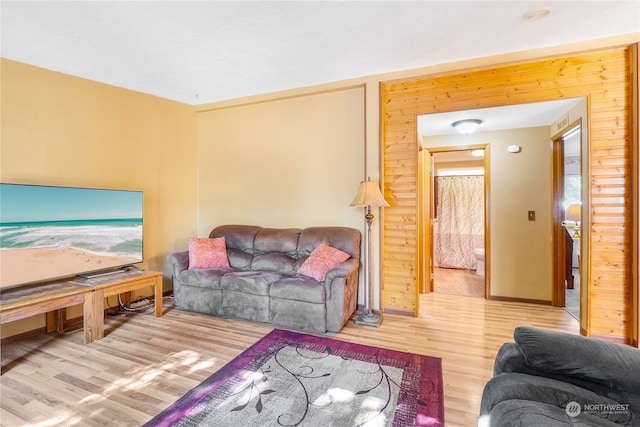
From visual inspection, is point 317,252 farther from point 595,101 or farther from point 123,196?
point 595,101

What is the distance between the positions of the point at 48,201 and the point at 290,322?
2544mm

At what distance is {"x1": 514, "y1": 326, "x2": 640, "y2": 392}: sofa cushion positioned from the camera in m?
1.16

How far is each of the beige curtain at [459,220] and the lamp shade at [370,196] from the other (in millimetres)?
3750

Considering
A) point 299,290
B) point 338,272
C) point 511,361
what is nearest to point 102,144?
point 299,290

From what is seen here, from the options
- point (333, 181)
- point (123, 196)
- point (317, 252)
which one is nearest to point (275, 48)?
point (333, 181)

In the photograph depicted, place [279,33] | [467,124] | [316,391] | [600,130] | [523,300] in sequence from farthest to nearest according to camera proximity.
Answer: [523,300] → [467,124] → [600,130] → [279,33] → [316,391]

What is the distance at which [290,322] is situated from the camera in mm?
2955

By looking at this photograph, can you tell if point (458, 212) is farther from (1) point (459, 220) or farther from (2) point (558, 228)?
(2) point (558, 228)

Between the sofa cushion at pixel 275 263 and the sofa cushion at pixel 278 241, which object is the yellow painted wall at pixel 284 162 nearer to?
the sofa cushion at pixel 278 241

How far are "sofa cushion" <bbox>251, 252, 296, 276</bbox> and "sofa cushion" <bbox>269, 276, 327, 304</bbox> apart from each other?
0.33 m

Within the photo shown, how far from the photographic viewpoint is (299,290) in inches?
114

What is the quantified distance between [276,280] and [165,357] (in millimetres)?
1154

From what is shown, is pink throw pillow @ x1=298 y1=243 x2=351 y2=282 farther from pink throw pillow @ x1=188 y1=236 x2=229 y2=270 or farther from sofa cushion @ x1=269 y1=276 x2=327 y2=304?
pink throw pillow @ x1=188 y1=236 x2=229 y2=270

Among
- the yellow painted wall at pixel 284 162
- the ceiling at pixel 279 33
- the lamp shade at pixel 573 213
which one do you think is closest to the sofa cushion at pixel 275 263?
the yellow painted wall at pixel 284 162
